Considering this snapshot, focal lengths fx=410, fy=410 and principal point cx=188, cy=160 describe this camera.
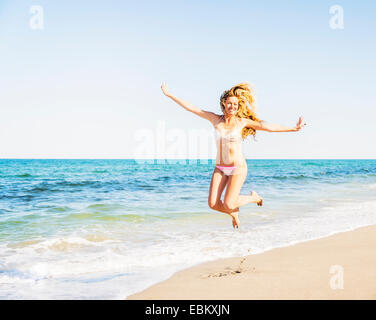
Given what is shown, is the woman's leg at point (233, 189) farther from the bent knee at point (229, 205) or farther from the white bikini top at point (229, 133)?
the white bikini top at point (229, 133)

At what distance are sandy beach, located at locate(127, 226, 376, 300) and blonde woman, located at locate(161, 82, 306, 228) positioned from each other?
1.11 metres

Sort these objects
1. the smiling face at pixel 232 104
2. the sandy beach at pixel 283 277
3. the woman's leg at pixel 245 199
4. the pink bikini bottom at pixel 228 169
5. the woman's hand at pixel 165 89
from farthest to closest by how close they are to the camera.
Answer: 1. the woman's leg at pixel 245 199
2. the pink bikini bottom at pixel 228 169
3. the smiling face at pixel 232 104
4. the woman's hand at pixel 165 89
5. the sandy beach at pixel 283 277

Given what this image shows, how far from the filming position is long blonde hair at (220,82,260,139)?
5.80 meters

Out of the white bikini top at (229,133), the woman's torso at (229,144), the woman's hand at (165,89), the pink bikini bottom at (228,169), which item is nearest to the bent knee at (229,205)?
the pink bikini bottom at (228,169)

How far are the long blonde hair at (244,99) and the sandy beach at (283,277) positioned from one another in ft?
7.20

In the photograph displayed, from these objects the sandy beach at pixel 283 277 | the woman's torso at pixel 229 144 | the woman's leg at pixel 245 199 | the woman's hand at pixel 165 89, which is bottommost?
the sandy beach at pixel 283 277

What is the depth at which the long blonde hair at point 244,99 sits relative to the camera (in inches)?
229

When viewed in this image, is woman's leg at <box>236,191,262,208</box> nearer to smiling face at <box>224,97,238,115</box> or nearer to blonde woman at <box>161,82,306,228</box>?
blonde woman at <box>161,82,306,228</box>

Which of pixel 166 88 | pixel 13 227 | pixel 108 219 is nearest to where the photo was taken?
pixel 166 88

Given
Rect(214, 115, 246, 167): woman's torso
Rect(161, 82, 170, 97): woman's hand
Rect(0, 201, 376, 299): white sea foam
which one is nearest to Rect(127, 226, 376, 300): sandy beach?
Rect(0, 201, 376, 299): white sea foam
